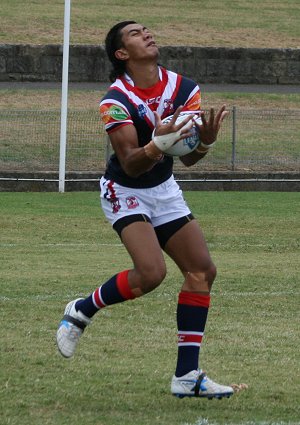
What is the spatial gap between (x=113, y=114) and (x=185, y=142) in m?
0.45

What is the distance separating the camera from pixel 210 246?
14.5 meters

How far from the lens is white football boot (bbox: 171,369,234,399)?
634 cm

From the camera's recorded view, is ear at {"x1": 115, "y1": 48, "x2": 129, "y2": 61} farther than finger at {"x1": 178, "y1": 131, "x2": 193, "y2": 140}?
Yes

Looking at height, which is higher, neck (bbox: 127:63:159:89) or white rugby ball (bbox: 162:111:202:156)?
neck (bbox: 127:63:159:89)

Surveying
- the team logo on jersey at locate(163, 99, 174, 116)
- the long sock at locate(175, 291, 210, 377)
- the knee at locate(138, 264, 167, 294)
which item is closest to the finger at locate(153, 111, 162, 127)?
the team logo on jersey at locate(163, 99, 174, 116)

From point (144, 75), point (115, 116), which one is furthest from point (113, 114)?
point (144, 75)

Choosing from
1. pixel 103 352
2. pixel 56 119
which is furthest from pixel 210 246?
pixel 56 119

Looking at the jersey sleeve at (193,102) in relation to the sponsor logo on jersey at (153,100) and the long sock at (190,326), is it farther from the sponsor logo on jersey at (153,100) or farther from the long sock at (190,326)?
the long sock at (190,326)

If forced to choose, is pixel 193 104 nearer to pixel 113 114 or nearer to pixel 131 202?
pixel 113 114

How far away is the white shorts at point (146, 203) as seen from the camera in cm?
659

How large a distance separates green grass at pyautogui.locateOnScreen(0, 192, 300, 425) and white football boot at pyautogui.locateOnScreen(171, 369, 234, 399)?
69mm

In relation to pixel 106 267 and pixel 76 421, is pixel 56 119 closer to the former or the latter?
pixel 106 267

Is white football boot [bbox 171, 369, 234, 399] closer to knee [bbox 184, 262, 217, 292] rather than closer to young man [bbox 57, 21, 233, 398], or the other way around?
young man [bbox 57, 21, 233, 398]

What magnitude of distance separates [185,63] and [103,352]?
23.3 metres
